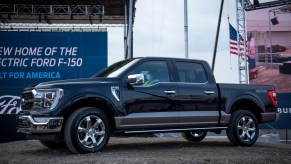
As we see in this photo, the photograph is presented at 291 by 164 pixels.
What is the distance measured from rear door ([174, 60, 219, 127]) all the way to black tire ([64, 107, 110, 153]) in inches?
65.5

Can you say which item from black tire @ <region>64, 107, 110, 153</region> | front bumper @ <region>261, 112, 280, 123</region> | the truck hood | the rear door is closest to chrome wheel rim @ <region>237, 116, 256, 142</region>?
front bumper @ <region>261, 112, 280, 123</region>

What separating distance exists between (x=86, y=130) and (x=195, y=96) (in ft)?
8.04

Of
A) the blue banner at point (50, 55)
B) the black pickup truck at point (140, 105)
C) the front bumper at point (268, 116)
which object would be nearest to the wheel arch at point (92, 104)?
the black pickup truck at point (140, 105)

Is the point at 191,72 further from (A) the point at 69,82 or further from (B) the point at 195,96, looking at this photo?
(A) the point at 69,82

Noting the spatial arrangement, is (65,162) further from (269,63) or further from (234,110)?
(269,63)

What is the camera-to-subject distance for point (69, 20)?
30688mm

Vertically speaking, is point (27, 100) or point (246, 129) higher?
point (27, 100)

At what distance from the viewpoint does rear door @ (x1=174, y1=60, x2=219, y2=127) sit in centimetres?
913

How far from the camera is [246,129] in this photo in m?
10.0

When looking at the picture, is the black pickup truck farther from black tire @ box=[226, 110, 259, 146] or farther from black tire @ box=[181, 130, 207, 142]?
black tire @ box=[181, 130, 207, 142]

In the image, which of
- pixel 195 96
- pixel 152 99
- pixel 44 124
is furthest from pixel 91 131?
pixel 195 96

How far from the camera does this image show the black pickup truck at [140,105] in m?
7.94

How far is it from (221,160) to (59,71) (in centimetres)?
1927

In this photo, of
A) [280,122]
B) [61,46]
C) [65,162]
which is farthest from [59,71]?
[65,162]
